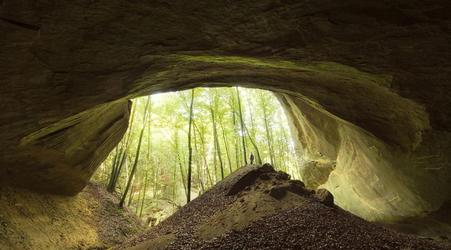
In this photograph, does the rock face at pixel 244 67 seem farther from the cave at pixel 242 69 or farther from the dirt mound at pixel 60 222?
the dirt mound at pixel 60 222

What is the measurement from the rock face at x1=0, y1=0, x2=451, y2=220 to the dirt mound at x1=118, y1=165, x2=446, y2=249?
2.37 m

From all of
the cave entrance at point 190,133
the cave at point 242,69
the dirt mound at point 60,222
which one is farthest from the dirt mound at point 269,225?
the cave entrance at point 190,133

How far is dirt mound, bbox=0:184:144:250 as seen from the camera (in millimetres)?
7156

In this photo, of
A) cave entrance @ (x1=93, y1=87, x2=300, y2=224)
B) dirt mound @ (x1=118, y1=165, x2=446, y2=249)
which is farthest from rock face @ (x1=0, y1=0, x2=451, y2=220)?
cave entrance @ (x1=93, y1=87, x2=300, y2=224)

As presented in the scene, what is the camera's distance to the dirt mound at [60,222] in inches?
282

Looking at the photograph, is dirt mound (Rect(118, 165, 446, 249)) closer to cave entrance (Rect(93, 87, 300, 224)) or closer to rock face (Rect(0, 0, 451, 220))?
rock face (Rect(0, 0, 451, 220))

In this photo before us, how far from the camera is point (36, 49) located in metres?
3.93

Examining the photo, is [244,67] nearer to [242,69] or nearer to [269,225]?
[242,69]

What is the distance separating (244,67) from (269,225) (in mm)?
3688

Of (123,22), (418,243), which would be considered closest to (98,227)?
(123,22)

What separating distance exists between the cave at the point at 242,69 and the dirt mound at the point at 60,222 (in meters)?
0.27

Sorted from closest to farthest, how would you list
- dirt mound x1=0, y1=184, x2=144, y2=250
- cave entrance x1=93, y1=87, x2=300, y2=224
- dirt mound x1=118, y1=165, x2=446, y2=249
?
dirt mound x1=118, y1=165, x2=446, y2=249, dirt mound x1=0, y1=184, x2=144, y2=250, cave entrance x1=93, y1=87, x2=300, y2=224

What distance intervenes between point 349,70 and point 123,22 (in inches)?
165

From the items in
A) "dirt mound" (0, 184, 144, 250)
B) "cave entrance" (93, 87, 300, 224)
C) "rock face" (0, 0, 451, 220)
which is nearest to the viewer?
"rock face" (0, 0, 451, 220)
